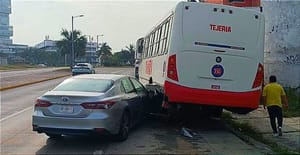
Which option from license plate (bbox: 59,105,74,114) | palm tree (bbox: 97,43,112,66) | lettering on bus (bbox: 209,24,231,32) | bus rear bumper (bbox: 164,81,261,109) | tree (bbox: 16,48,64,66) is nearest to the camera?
license plate (bbox: 59,105,74,114)

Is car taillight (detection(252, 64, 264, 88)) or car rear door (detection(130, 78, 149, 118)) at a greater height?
car taillight (detection(252, 64, 264, 88))

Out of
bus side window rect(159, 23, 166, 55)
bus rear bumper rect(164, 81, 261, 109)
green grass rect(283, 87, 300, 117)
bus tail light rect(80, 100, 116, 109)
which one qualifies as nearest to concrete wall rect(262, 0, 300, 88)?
green grass rect(283, 87, 300, 117)

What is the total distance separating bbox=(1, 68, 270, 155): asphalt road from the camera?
30.2ft

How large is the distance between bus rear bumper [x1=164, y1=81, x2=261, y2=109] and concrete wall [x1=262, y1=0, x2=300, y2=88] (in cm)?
688

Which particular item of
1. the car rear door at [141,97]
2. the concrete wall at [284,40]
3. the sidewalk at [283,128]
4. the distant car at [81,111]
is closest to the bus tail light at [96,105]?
the distant car at [81,111]

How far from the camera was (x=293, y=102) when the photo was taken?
16188mm

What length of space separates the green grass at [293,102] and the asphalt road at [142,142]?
2.59 m

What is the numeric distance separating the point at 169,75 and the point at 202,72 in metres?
0.81

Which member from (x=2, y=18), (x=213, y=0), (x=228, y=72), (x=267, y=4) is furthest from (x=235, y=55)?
(x=2, y=18)

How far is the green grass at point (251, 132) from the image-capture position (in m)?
9.40

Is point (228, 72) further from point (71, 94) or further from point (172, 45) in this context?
point (71, 94)

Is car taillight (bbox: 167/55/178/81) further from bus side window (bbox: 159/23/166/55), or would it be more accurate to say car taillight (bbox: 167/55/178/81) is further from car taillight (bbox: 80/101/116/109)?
car taillight (bbox: 80/101/116/109)

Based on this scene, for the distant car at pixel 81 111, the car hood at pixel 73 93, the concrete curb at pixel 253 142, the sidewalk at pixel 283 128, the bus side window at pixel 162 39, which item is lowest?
the concrete curb at pixel 253 142

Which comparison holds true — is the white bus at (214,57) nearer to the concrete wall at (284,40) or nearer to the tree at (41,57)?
the concrete wall at (284,40)
